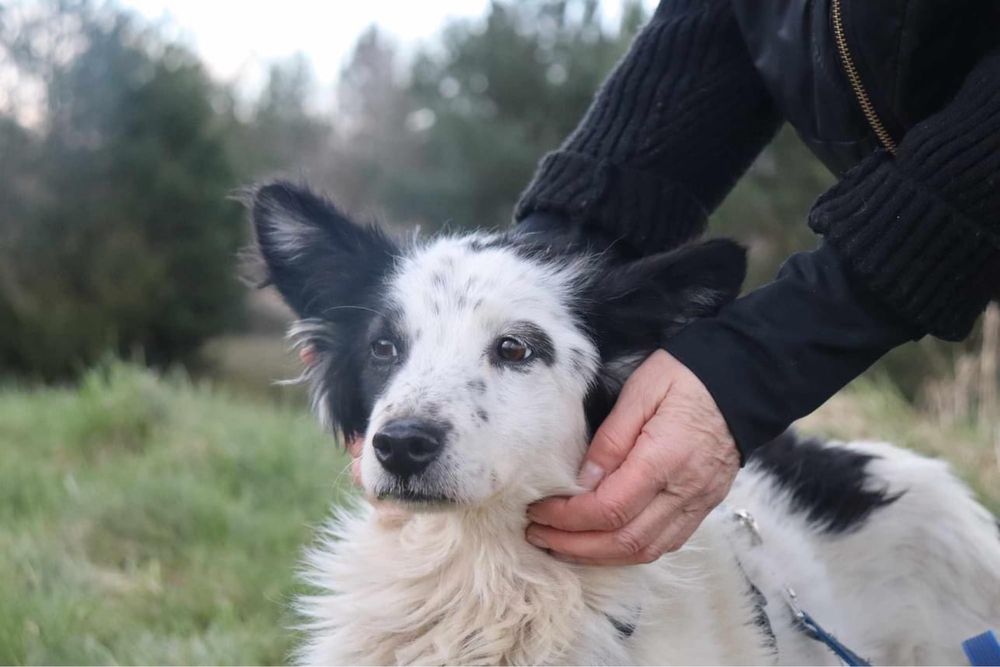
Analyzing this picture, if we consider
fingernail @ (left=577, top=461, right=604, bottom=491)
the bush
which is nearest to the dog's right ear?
fingernail @ (left=577, top=461, right=604, bottom=491)

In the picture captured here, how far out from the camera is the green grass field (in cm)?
348

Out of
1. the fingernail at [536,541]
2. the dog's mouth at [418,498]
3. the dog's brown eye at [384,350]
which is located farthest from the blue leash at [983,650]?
the dog's brown eye at [384,350]

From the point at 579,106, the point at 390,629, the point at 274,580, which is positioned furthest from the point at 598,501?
the point at 579,106

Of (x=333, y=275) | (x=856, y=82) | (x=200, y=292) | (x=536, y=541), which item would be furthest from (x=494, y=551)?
(x=200, y=292)

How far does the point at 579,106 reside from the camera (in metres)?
26.2

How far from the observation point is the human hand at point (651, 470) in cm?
210

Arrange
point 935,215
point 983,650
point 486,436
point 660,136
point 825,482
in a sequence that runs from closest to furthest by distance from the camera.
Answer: point 935,215, point 486,436, point 983,650, point 660,136, point 825,482

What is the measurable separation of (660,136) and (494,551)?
118 cm

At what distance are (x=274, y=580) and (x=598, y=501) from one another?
7.24 ft

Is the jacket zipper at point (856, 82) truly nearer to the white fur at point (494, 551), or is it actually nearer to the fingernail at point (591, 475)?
the white fur at point (494, 551)

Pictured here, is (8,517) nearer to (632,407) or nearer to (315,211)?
(315,211)

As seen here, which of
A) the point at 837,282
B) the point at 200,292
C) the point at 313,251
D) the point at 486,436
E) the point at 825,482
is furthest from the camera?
the point at 200,292

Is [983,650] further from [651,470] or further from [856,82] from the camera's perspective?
[856,82]

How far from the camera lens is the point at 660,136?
110 inches
